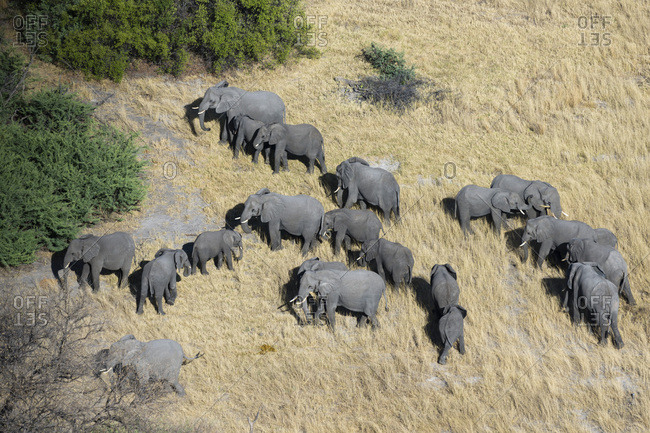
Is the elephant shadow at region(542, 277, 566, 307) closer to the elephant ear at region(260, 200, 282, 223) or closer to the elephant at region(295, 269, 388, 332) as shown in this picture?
the elephant at region(295, 269, 388, 332)

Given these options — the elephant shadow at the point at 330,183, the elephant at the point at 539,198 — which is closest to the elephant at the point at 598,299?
the elephant at the point at 539,198

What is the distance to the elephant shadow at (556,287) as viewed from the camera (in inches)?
750

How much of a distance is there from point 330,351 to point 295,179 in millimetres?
7310

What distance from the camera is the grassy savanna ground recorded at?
15.8m

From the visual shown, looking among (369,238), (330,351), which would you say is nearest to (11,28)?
(369,238)

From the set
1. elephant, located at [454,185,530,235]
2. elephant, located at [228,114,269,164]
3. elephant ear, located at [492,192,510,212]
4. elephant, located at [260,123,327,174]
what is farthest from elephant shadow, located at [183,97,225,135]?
elephant ear, located at [492,192,510,212]

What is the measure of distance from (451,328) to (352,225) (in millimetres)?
4235

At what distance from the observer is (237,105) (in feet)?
80.4

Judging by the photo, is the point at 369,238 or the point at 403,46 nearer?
the point at 369,238

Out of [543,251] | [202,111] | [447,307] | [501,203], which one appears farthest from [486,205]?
[202,111]

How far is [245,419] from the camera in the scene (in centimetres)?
1530

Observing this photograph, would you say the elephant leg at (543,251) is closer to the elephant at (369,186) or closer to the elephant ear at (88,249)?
the elephant at (369,186)

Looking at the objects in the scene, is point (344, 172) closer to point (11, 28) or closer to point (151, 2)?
point (151, 2)

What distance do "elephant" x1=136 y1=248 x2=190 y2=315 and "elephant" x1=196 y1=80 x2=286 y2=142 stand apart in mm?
7235
